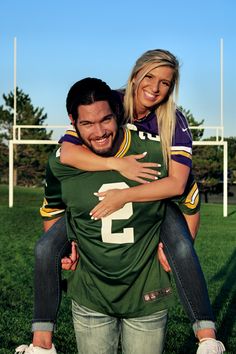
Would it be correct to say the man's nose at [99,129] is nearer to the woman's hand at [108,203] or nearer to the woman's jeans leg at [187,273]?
the woman's hand at [108,203]

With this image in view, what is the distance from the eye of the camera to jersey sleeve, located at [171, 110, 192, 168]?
3.16m

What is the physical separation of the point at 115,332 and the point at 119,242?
1.60 ft

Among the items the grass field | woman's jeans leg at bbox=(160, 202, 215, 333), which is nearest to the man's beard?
woman's jeans leg at bbox=(160, 202, 215, 333)

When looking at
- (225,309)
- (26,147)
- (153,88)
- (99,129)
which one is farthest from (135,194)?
(26,147)

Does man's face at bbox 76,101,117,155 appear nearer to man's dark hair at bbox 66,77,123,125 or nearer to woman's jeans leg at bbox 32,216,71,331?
man's dark hair at bbox 66,77,123,125

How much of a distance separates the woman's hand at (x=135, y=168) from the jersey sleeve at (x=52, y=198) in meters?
0.30

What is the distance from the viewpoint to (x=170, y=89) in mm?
3584

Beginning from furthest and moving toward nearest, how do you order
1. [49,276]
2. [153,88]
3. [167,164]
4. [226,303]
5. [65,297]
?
[226,303]
[65,297]
[153,88]
[49,276]
[167,164]

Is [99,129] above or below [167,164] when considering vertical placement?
above

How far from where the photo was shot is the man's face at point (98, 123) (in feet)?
9.36

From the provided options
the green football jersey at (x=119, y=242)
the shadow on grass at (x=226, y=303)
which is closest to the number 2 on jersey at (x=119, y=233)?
the green football jersey at (x=119, y=242)

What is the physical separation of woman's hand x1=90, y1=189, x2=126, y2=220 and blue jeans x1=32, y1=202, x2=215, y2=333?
32 centimetres

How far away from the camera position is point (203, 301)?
3123mm

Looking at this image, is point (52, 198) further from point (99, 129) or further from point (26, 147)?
point (26, 147)
